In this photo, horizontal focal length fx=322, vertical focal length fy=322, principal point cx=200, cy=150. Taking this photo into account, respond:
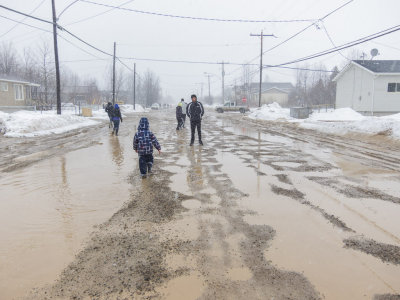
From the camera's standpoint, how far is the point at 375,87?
29312 mm

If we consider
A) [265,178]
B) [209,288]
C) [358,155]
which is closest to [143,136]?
[265,178]

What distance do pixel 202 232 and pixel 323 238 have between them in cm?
152

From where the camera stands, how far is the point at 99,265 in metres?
3.39

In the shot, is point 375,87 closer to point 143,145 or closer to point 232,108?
point 232,108

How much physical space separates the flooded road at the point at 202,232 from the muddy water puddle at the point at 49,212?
0.8 inches

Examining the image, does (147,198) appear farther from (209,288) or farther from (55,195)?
(209,288)

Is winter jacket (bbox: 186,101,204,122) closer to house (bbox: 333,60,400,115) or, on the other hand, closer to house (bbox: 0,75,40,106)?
house (bbox: 333,60,400,115)

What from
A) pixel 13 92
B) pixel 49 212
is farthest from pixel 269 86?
pixel 49 212

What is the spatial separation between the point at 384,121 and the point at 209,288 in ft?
48.0

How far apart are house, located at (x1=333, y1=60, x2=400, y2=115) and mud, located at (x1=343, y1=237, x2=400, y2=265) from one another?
2891cm

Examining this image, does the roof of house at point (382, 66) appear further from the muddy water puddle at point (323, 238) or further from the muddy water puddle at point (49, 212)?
the muddy water puddle at point (49, 212)

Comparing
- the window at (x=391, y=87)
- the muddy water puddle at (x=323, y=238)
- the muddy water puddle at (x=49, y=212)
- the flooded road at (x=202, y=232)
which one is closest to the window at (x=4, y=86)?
the muddy water puddle at (x=49, y=212)

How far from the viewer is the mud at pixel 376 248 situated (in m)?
3.52

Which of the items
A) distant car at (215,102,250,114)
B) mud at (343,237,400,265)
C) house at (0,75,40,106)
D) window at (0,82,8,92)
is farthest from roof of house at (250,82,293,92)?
mud at (343,237,400,265)
